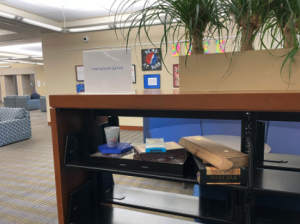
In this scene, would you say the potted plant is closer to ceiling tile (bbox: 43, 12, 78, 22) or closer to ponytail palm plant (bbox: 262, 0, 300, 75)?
ponytail palm plant (bbox: 262, 0, 300, 75)

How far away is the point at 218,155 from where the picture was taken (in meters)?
0.86

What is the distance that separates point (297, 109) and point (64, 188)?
1098mm

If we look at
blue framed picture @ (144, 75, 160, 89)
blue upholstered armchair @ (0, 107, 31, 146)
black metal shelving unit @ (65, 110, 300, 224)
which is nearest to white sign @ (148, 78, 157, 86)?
blue framed picture @ (144, 75, 160, 89)

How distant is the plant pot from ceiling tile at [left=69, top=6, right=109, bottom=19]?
15.8 feet

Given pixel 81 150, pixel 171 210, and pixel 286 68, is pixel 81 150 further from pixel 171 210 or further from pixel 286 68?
pixel 286 68

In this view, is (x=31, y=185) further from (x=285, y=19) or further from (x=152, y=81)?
(x=152, y=81)

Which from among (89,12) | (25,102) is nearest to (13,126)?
(89,12)

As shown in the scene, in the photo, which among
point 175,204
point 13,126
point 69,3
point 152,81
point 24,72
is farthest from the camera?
point 24,72

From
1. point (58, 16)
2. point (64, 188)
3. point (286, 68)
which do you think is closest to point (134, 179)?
point (64, 188)

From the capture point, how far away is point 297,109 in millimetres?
714

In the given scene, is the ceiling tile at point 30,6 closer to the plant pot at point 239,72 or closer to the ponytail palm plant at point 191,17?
the ponytail palm plant at point 191,17

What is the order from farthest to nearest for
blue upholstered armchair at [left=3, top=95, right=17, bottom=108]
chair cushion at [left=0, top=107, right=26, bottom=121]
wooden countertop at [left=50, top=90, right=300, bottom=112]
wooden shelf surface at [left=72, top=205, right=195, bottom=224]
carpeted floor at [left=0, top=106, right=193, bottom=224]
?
blue upholstered armchair at [left=3, top=95, right=17, bottom=108] < chair cushion at [left=0, top=107, right=26, bottom=121] < carpeted floor at [left=0, top=106, right=193, bottom=224] < wooden shelf surface at [left=72, top=205, right=195, bottom=224] < wooden countertop at [left=50, top=90, right=300, bottom=112]

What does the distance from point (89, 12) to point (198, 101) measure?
5.39 meters

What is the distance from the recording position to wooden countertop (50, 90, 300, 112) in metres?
0.73
